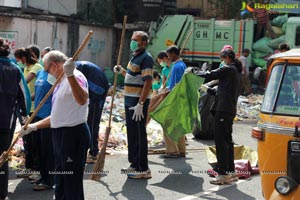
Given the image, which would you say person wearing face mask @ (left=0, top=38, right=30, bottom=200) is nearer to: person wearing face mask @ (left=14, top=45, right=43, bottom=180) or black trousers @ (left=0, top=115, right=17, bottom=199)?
black trousers @ (left=0, top=115, right=17, bottom=199)

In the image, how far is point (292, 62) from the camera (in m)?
4.86

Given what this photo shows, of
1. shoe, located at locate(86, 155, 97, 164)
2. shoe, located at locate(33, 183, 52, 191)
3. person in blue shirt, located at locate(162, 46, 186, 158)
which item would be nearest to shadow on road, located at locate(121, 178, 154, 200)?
shoe, located at locate(33, 183, 52, 191)

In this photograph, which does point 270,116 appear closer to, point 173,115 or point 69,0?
point 173,115

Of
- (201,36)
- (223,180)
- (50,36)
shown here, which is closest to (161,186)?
(223,180)

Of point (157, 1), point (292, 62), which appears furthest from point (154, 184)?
point (157, 1)

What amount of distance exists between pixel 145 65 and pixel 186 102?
1.09 metres

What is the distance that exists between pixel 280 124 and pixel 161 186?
2510 millimetres

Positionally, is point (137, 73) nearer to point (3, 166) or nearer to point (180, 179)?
point (180, 179)

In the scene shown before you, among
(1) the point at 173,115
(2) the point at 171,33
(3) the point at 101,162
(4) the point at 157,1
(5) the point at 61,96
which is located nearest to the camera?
(5) the point at 61,96

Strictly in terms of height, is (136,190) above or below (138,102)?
below

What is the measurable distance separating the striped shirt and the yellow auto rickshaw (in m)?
2.22

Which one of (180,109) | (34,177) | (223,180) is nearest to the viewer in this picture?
(34,177)

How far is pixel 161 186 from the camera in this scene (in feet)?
22.3

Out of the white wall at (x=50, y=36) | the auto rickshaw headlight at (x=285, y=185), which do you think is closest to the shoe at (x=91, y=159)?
the auto rickshaw headlight at (x=285, y=185)
